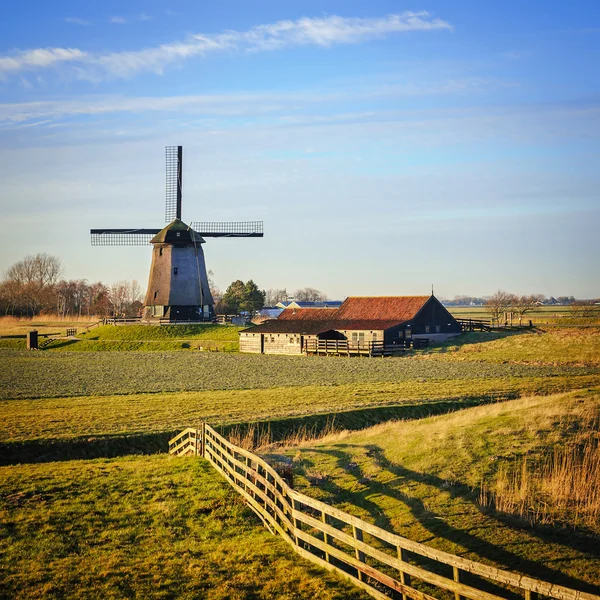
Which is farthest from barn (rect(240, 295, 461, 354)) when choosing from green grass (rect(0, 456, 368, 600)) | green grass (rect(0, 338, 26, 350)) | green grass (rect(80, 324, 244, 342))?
green grass (rect(0, 456, 368, 600))

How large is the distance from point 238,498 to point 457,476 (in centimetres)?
567

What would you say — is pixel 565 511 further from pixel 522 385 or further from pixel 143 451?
pixel 522 385

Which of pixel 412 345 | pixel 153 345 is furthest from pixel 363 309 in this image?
pixel 153 345

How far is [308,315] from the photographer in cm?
7825

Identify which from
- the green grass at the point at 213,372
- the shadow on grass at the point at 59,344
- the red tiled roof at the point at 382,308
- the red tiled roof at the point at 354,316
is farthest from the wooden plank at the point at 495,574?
the shadow on grass at the point at 59,344

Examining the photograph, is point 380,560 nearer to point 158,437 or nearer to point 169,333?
point 158,437

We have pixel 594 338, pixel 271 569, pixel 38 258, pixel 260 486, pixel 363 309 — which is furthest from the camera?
pixel 38 258

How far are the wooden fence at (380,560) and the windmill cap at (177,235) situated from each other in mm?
62752

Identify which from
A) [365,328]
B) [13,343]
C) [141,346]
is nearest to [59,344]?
[13,343]

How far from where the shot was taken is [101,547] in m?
15.7

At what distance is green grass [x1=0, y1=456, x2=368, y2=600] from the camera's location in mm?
13172

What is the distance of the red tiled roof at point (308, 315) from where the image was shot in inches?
3029

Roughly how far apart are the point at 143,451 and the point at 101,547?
37.9ft

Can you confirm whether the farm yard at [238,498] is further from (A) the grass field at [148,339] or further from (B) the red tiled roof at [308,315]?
(B) the red tiled roof at [308,315]
